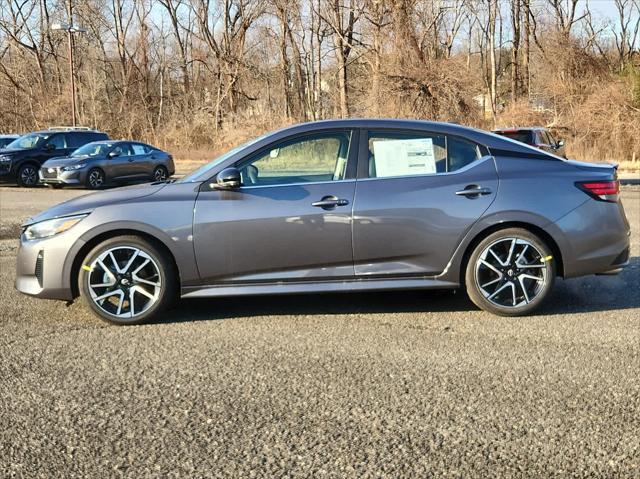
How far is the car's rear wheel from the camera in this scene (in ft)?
65.1

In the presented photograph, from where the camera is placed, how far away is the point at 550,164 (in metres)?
5.38

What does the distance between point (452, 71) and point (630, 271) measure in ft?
76.0

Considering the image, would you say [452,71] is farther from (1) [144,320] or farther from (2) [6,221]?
(1) [144,320]

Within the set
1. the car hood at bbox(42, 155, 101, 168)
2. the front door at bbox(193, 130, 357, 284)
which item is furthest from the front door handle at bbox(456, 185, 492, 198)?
the car hood at bbox(42, 155, 101, 168)

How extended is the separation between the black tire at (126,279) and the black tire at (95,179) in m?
14.3

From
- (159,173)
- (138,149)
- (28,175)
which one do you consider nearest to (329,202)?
(138,149)

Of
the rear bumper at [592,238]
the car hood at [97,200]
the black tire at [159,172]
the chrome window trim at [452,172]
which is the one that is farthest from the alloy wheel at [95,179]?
the rear bumper at [592,238]

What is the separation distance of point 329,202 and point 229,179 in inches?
30.9

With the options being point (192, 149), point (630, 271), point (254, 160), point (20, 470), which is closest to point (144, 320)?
point (254, 160)

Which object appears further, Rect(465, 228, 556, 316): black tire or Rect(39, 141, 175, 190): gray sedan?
Rect(39, 141, 175, 190): gray sedan

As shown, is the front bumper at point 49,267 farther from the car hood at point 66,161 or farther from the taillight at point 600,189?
the car hood at point 66,161

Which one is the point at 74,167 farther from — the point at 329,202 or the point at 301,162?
the point at 329,202

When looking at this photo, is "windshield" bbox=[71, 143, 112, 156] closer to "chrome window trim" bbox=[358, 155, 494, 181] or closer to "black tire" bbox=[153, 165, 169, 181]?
"black tire" bbox=[153, 165, 169, 181]

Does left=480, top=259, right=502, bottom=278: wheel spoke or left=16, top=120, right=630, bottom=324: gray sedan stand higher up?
left=16, top=120, right=630, bottom=324: gray sedan
